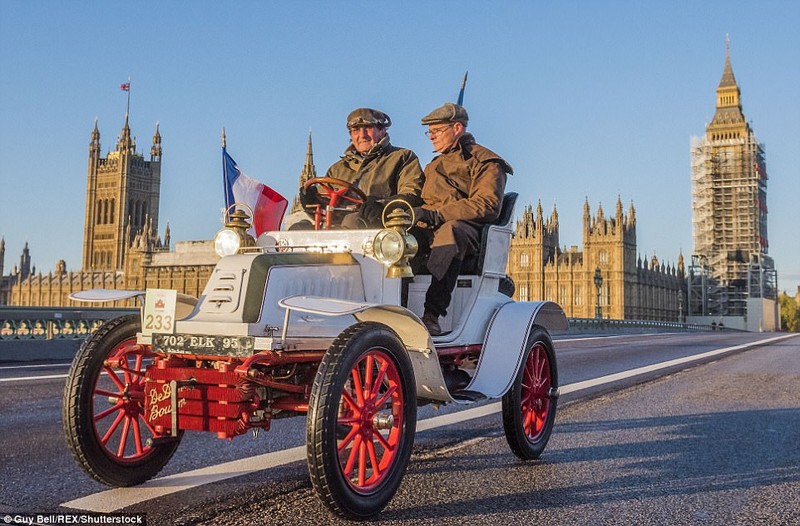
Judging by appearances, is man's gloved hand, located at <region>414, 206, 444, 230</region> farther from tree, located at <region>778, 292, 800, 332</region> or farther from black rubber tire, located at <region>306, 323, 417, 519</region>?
tree, located at <region>778, 292, 800, 332</region>

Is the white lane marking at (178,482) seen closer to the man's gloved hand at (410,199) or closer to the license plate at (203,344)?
the license plate at (203,344)

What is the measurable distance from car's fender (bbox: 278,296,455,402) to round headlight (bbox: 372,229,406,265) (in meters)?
0.29

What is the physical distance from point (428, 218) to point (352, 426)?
59.9 inches

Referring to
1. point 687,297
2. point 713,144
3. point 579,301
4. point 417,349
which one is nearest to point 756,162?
point 713,144

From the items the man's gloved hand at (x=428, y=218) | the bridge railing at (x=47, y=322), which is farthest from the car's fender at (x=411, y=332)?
the bridge railing at (x=47, y=322)

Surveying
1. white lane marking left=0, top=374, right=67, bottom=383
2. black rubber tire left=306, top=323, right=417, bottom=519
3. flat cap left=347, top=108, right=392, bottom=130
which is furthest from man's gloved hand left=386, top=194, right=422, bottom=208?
white lane marking left=0, top=374, right=67, bottom=383

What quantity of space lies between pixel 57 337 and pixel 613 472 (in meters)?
11.2

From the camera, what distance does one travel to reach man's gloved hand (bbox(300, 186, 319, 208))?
4508mm

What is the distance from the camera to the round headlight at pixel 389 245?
370cm

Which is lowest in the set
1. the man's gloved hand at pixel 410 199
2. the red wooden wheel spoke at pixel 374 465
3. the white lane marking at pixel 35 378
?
the white lane marking at pixel 35 378

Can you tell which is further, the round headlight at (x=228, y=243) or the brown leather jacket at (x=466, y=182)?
the brown leather jacket at (x=466, y=182)

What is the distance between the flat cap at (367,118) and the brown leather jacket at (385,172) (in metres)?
0.11

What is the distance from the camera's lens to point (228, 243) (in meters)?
3.94

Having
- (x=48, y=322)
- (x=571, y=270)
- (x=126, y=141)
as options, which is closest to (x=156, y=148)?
(x=126, y=141)
